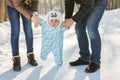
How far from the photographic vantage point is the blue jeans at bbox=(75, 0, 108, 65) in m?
4.62

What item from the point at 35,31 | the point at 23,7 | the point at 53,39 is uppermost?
the point at 23,7

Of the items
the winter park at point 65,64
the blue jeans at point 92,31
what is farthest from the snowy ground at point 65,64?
the blue jeans at point 92,31

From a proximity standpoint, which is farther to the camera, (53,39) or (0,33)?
(0,33)

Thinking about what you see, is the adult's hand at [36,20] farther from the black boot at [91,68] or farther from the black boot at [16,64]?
the black boot at [91,68]

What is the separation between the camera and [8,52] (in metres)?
5.77

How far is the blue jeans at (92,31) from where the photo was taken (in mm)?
4619

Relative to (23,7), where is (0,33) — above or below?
below

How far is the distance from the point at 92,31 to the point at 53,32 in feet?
1.61

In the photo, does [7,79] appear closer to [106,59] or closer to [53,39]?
[53,39]

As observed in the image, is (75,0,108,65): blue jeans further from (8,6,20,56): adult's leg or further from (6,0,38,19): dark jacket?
(8,6,20,56): adult's leg

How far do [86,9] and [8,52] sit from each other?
181 cm

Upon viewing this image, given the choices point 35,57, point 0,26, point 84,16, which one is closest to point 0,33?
point 0,26

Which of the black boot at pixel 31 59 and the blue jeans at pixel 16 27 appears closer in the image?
the blue jeans at pixel 16 27

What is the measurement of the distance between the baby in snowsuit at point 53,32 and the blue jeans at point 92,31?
0.35m
